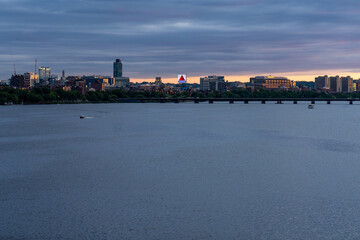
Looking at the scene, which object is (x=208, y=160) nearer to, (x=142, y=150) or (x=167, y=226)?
(x=142, y=150)

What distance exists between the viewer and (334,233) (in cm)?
2148

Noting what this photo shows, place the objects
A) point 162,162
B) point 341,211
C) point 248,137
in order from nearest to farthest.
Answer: point 341,211, point 162,162, point 248,137

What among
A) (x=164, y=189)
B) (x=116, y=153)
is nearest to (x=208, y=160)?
(x=116, y=153)

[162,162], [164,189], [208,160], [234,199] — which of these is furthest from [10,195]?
[208,160]

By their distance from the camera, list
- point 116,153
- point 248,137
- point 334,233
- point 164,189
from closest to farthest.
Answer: point 334,233 < point 164,189 < point 116,153 < point 248,137

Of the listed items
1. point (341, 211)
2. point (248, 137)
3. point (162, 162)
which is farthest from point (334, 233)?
point (248, 137)

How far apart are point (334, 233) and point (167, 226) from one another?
7.54 meters

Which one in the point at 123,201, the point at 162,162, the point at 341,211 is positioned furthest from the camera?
the point at 162,162

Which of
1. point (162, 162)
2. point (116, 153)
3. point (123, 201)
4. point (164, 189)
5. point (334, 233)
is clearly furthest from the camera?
point (116, 153)

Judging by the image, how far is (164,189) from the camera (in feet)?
101

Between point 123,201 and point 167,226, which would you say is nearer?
point 167,226

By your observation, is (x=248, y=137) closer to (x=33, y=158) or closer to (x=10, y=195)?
(x=33, y=158)

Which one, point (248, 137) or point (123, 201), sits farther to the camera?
point (248, 137)

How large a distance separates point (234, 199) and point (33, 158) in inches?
954
